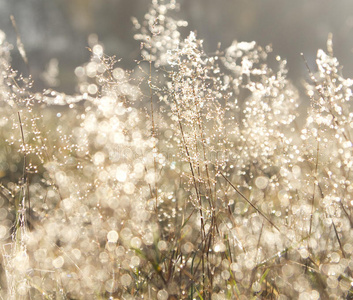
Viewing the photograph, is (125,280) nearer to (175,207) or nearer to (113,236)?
(113,236)

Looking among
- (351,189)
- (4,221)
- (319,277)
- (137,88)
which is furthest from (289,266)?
(4,221)

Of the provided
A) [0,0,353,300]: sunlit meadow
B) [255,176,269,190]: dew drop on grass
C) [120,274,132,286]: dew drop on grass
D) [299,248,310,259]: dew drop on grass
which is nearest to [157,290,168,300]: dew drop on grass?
[0,0,353,300]: sunlit meadow

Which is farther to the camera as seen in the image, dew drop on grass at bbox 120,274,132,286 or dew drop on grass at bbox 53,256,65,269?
dew drop on grass at bbox 53,256,65,269

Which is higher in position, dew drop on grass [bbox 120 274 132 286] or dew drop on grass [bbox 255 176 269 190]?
dew drop on grass [bbox 255 176 269 190]

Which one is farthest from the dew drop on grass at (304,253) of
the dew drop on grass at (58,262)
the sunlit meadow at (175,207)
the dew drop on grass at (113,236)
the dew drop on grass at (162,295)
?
the dew drop on grass at (58,262)

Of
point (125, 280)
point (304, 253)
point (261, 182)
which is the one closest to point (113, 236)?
point (125, 280)

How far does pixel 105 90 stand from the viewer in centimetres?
135

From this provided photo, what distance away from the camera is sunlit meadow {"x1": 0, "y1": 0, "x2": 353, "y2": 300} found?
1.04m

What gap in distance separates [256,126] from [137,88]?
2.47 ft

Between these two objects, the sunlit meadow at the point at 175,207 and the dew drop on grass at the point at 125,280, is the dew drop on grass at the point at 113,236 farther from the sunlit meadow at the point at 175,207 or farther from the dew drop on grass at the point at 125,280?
the dew drop on grass at the point at 125,280

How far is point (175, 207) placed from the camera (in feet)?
4.74

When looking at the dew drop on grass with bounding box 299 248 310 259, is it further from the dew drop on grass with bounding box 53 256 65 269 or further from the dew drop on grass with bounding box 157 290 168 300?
the dew drop on grass with bounding box 53 256 65 269

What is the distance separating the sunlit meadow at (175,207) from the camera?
3.41 feet

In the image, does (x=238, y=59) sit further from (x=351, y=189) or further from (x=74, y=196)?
(x=74, y=196)
